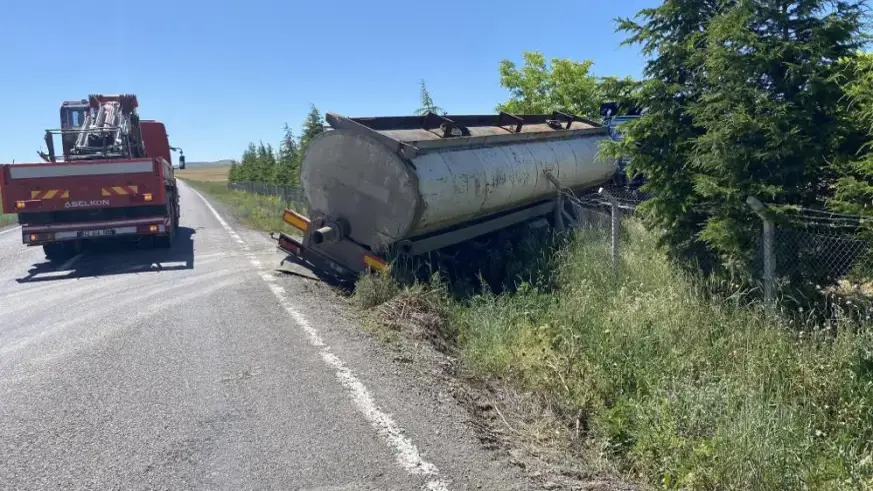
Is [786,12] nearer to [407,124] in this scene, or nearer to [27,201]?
[407,124]

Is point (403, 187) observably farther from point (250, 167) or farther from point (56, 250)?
point (250, 167)

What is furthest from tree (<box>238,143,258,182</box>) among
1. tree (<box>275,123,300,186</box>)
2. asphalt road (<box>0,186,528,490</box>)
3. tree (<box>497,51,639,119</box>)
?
asphalt road (<box>0,186,528,490</box>)

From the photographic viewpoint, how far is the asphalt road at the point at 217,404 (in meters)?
3.84

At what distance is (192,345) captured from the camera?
6473 millimetres

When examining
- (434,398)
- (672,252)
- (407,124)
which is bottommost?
(434,398)

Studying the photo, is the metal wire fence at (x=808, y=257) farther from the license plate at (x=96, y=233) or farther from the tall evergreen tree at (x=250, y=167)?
the tall evergreen tree at (x=250, y=167)

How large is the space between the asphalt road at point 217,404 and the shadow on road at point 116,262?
285 centimetres

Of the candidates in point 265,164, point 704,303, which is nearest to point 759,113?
point 704,303

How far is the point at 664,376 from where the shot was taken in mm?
4859

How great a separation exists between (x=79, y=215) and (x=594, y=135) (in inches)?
419

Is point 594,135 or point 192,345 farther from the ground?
point 594,135

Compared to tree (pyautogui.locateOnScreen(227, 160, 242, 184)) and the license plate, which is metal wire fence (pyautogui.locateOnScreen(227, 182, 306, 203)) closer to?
the license plate

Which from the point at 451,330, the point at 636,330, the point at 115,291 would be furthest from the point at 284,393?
the point at 115,291

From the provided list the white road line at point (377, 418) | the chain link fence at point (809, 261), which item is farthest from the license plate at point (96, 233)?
the chain link fence at point (809, 261)
